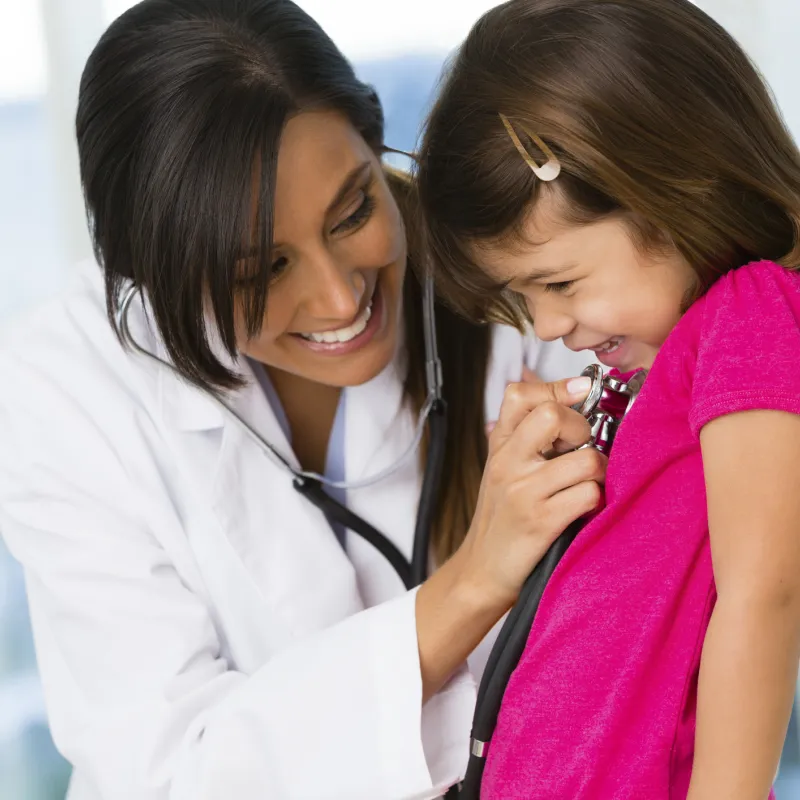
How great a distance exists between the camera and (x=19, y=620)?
1856 mm

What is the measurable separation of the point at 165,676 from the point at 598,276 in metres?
0.59

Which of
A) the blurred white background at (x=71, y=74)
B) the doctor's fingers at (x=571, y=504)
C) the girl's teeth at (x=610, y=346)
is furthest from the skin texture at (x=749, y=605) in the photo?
the blurred white background at (x=71, y=74)

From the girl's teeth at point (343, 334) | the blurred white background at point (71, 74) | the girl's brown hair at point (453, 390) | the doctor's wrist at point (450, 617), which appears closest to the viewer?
the doctor's wrist at point (450, 617)

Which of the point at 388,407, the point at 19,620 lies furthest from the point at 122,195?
the point at 19,620

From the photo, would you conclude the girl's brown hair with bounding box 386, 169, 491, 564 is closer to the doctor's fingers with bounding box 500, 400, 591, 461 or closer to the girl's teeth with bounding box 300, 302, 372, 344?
the girl's teeth with bounding box 300, 302, 372, 344

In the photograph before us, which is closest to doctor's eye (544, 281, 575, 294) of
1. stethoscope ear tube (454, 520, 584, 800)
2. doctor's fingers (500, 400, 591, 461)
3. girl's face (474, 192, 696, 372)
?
girl's face (474, 192, 696, 372)

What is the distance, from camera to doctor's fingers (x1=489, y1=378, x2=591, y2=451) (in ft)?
3.19

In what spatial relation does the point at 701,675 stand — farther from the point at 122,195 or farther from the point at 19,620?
the point at 19,620

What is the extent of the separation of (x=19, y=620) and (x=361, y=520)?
3.03ft

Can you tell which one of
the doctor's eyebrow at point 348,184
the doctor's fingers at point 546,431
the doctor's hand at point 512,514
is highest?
the doctor's eyebrow at point 348,184

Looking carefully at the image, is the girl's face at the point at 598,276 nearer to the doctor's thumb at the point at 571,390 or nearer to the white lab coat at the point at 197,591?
the doctor's thumb at the point at 571,390

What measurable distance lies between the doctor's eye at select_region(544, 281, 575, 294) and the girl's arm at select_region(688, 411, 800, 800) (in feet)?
0.73

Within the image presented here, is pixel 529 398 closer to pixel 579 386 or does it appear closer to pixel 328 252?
pixel 579 386

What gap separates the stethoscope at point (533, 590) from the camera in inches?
36.2
